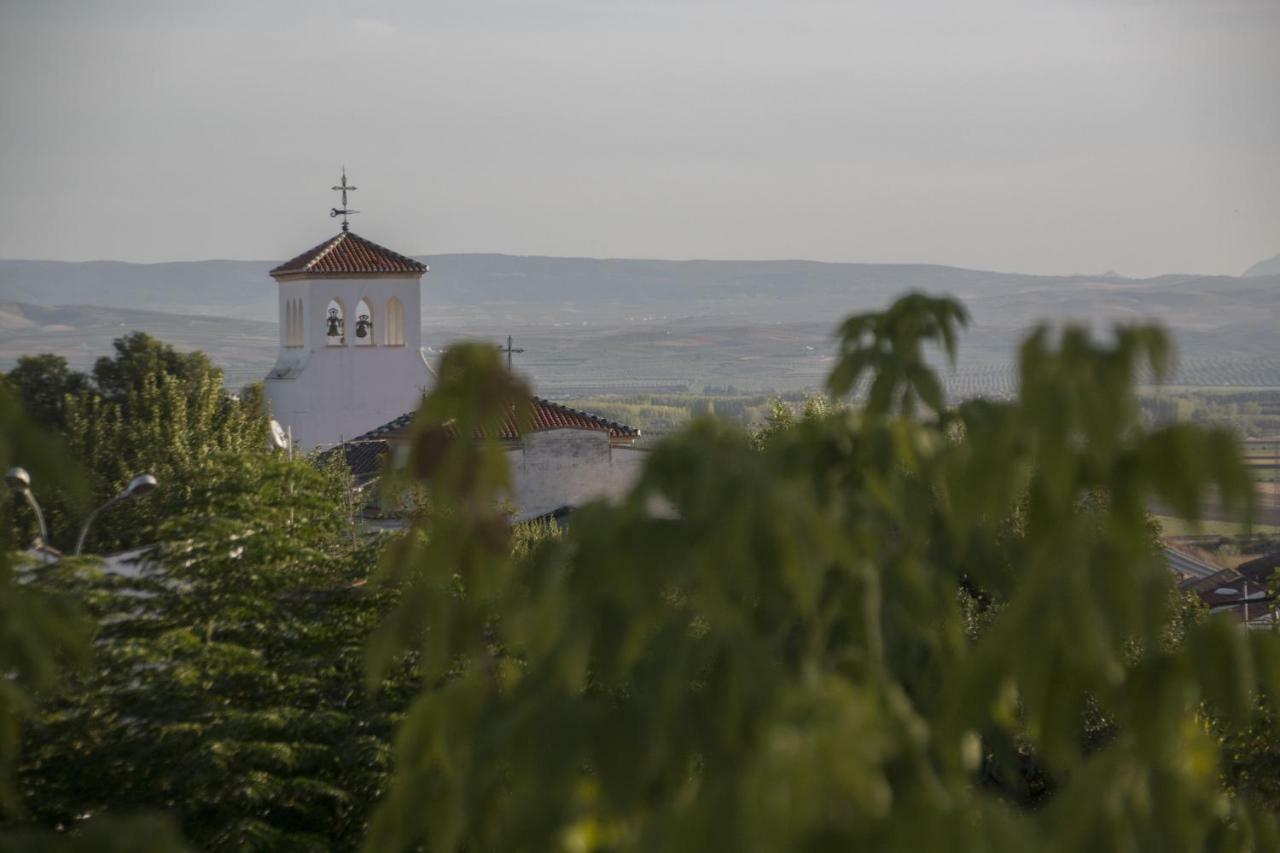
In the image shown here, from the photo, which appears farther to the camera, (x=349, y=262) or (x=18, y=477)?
(x=349, y=262)

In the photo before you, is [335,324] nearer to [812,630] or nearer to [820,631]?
[812,630]

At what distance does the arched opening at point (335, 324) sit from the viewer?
56625 mm

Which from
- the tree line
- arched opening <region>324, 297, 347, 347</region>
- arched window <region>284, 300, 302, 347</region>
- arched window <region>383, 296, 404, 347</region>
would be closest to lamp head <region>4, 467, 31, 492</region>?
the tree line

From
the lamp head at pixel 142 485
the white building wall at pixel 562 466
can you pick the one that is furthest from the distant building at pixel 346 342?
the lamp head at pixel 142 485

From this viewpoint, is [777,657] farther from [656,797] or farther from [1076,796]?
[1076,796]

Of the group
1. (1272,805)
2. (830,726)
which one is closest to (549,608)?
(830,726)

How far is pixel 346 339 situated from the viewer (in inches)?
2247

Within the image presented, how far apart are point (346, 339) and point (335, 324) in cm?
64

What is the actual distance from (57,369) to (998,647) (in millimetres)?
48114

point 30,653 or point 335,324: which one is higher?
point 30,653

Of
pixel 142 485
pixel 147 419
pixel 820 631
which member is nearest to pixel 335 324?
pixel 147 419

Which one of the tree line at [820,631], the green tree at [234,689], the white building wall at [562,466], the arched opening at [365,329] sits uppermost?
the tree line at [820,631]

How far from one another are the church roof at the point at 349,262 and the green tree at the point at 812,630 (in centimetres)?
5337

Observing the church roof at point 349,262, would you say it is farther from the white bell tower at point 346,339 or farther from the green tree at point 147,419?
the green tree at point 147,419
